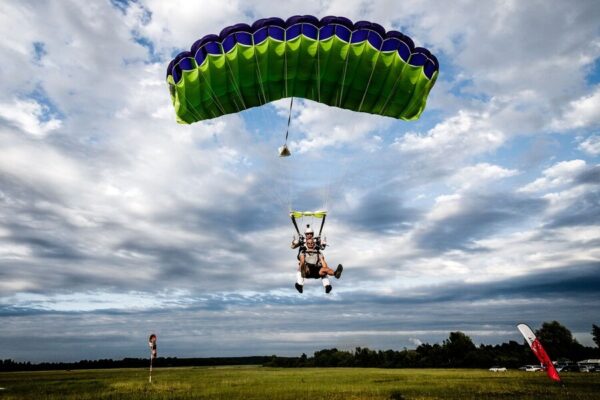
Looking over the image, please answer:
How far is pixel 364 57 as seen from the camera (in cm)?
1229

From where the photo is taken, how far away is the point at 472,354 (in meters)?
79.6

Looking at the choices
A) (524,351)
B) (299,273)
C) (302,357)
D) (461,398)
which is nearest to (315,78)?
(299,273)

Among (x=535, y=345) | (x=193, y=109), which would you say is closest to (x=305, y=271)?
(x=193, y=109)

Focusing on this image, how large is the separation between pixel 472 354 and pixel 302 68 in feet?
277

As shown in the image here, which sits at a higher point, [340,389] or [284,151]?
[284,151]

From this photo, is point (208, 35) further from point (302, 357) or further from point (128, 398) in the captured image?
point (302, 357)

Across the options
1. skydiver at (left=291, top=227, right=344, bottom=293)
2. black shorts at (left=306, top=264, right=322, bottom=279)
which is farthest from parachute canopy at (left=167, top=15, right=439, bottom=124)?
black shorts at (left=306, top=264, right=322, bottom=279)

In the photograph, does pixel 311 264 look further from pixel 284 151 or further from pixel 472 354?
pixel 472 354

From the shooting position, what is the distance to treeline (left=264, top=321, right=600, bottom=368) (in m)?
75.4

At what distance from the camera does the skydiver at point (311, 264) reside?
1179 centimetres

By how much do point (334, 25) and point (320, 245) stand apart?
271 inches

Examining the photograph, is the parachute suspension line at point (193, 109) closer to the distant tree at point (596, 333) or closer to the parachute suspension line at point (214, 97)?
the parachute suspension line at point (214, 97)

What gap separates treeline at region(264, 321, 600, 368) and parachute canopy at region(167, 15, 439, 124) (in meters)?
73.6

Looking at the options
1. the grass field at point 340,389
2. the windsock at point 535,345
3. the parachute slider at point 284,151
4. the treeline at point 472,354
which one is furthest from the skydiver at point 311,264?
the treeline at point 472,354
